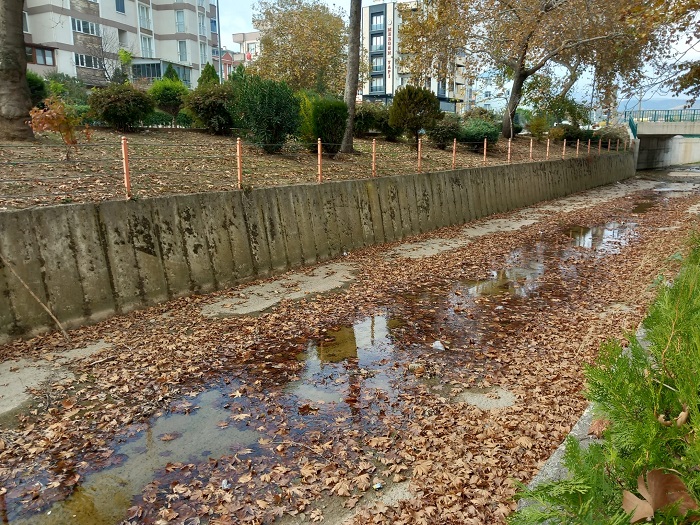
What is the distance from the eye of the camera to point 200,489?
4.26m

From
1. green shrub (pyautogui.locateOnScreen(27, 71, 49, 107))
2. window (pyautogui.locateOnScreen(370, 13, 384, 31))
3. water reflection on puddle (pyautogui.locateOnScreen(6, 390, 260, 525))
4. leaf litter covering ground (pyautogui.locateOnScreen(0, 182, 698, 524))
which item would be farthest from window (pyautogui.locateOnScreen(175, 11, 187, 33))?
water reflection on puddle (pyautogui.locateOnScreen(6, 390, 260, 525))

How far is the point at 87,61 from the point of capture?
4206 cm

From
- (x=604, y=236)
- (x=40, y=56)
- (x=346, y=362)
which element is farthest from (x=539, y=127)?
(x=40, y=56)

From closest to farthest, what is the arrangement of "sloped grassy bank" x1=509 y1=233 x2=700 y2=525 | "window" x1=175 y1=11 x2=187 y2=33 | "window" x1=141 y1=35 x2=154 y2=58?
"sloped grassy bank" x1=509 y1=233 x2=700 y2=525 → "window" x1=141 y1=35 x2=154 y2=58 → "window" x1=175 y1=11 x2=187 y2=33

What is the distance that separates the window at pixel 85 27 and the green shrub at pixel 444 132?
3114 cm

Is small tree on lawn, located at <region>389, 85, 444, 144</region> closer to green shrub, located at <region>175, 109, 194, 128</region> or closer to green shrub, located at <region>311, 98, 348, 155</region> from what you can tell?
green shrub, located at <region>311, 98, 348, 155</region>

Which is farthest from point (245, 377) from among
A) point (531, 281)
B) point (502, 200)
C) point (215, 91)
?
point (502, 200)

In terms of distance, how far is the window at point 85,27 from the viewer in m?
40.8

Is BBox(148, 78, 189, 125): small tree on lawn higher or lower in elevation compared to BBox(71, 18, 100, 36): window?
lower

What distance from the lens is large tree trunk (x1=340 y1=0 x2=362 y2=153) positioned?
17.0 meters

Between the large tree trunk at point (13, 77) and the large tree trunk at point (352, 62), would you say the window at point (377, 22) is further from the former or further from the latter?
the large tree trunk at point (13, 77)

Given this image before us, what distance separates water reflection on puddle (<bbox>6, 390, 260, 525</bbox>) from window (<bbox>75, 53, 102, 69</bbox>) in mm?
43517

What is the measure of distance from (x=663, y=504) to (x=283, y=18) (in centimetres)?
3648

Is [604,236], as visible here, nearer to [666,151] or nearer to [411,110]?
[411,110]
